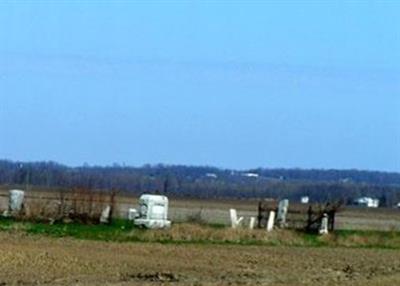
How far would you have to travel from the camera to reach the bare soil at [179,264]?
32.6 metres

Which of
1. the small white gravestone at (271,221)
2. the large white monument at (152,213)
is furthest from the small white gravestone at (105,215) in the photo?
the small white gravestone at (271,221)

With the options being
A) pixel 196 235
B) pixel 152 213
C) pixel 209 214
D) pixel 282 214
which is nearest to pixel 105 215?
pixel 152 213

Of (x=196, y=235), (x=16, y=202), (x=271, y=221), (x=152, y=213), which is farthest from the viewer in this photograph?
(x=16, y=202)

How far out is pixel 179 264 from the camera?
125 ft

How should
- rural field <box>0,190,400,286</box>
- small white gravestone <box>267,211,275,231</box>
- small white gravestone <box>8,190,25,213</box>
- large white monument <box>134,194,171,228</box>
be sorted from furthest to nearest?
small white gravestone <box>8,190,25,213</box> → small white gravestone <box>267,211,275,231</box> → large white monument <box>134,194,171,228</box> → rural field <box>0,190,400,286</box>

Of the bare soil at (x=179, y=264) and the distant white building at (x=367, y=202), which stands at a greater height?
the distant white building at (x=367, y=202)

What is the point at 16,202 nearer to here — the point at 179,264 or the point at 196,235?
the point at 196,235

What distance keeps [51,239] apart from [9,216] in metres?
12.6

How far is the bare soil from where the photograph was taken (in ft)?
107

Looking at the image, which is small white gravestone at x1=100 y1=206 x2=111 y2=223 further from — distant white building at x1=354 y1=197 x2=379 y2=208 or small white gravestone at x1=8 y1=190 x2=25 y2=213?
Answer: distant white building at x1=354 y1=197 x2=379 y2=208

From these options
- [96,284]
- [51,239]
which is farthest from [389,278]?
[51,239]

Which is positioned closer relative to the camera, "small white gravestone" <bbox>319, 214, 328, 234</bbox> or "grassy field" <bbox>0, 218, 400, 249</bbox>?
"grassy field" <bbox>0, 218, 400, 249</bbox>

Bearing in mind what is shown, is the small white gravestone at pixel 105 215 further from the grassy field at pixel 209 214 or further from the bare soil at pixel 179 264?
the bare soil at pixel 179 264

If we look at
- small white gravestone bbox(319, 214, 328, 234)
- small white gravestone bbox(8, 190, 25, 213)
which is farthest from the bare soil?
small white gravestone bbox(8, 190, 25, 213)
